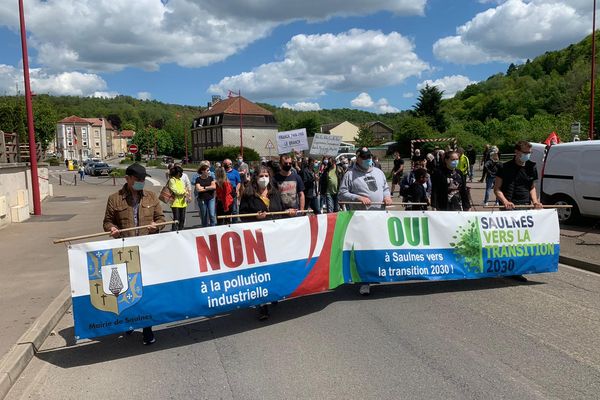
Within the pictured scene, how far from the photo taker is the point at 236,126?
94625 millimetres

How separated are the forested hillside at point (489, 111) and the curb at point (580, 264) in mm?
36922

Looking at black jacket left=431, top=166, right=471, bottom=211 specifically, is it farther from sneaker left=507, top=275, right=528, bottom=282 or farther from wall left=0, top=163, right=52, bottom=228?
wall left=0, top=163, right=52, bottom=228

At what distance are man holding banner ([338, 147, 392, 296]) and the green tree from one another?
63849mm

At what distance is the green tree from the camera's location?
68312mm

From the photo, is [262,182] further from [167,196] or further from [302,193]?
[167,196]

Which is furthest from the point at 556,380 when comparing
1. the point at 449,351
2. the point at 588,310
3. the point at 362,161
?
the point at 362,161

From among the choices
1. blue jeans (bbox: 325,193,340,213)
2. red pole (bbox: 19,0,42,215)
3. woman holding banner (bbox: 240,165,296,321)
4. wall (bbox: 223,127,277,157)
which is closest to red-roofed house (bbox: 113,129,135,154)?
wall (bbox: 223,127,277,157)

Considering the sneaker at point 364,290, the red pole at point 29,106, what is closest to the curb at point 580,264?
the sneaker at point 364,290

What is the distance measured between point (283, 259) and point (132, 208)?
1.77m

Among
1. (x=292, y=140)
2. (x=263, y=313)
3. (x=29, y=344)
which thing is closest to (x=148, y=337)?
(x=29, y=344)

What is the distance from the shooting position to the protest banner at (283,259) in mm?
4949

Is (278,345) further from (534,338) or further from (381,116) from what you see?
(381,116)

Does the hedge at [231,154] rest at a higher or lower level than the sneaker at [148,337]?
higher

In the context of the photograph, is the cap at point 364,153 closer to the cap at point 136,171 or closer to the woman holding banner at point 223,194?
the cap at point 136,171
